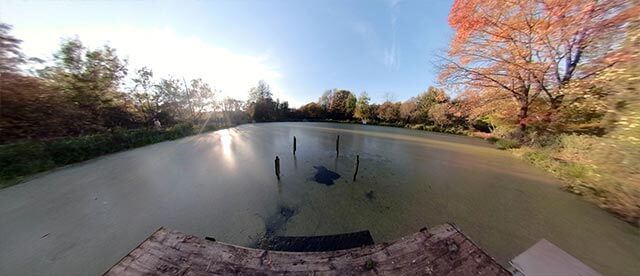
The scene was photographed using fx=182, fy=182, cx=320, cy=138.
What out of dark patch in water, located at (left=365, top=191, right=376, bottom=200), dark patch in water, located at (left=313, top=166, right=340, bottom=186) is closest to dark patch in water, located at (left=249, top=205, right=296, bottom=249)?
dark patch in water, located at (left=313, top=166, right=340, bottom=186)

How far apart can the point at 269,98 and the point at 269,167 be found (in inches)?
1121

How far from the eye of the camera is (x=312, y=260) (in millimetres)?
1692

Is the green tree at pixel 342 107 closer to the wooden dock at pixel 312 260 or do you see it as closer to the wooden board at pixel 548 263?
the wooden dock at pixel 312 260

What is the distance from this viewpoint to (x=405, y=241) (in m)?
1.84

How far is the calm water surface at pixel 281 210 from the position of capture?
2555mm

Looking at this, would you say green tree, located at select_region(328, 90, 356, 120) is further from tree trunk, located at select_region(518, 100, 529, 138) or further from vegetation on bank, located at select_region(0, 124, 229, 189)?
vegetation on bank, located at select_region(0, 124, 229, 189)

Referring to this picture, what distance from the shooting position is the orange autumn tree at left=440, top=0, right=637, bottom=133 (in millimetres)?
5312

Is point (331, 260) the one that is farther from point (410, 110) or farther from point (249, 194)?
point (410, 110)

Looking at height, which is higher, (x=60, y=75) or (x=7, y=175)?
(x=60, y=75)

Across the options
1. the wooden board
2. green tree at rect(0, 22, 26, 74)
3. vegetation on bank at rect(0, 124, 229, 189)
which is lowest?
vegetation on bank at rect(0, 124, 229, 189)

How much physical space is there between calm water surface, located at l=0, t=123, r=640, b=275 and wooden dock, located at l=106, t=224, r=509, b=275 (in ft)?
3.87

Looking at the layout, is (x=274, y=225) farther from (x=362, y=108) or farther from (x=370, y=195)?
(x=362, y=108)

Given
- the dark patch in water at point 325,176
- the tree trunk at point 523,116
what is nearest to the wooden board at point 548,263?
the dark patch in water at point 325,176

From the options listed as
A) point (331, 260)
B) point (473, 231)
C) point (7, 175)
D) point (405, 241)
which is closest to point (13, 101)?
point (7, 175)
